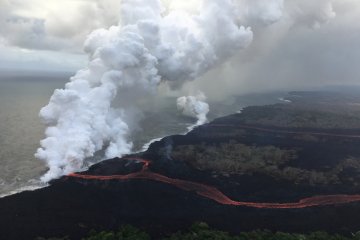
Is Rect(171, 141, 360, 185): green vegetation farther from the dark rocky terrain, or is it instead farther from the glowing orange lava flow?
the glowing orange lava flow

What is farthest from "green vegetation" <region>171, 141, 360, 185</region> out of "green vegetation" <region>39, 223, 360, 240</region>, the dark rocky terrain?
"green vegetation" <region>39, 223, 360, 240</region>

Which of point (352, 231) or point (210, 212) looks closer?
point (352, 231)

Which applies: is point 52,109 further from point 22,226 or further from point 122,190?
point 22,226

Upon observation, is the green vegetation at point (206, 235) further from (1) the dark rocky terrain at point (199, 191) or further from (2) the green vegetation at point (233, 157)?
(2) the green vegetation at point (233, 157)

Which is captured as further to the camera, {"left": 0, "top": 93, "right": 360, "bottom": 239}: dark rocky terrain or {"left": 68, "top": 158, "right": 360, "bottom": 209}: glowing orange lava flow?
{"left": 68, "top": 158, "right": 360, "bottom": 209}: glowing orange lava flow

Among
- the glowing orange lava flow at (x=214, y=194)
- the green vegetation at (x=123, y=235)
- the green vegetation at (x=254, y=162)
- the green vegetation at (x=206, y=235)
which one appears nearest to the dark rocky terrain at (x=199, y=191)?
the green vegetation at (x=254, y=162)

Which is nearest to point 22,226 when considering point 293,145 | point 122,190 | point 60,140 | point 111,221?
point 111,221
